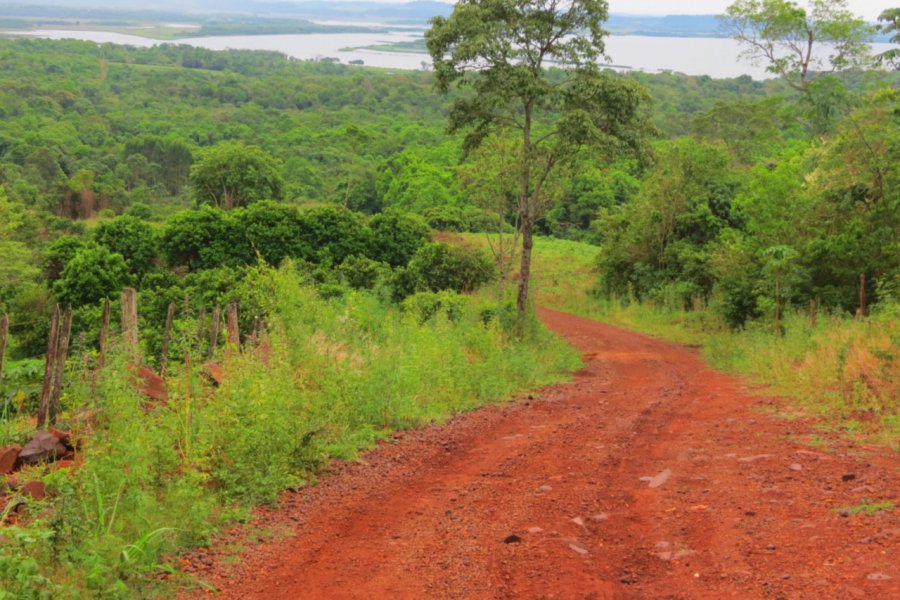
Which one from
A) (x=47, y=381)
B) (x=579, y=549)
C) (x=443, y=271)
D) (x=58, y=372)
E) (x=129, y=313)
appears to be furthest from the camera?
(x=443, y=271)

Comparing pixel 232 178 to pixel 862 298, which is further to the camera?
pixel 232 178

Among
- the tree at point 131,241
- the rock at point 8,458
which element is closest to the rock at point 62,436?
the rock at point 8,458

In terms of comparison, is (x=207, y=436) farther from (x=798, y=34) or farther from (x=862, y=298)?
(x=798, y=34)

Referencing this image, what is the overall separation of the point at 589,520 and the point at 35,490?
407 cm

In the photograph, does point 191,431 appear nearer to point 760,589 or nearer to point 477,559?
point 477,559

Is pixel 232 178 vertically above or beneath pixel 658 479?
beneath

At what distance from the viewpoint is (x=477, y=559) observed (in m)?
6.03

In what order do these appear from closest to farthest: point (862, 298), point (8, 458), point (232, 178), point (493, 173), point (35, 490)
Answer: point (35, 490)
point (8, 458)
point (862, 298)
point (493, 173)
point (232, 178)

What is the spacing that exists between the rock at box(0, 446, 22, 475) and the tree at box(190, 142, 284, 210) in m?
42.2

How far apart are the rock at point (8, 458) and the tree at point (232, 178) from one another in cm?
4217

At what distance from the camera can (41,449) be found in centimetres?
756

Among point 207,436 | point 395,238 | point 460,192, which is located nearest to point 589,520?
point 207,436

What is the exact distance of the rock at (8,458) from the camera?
735 centimetres

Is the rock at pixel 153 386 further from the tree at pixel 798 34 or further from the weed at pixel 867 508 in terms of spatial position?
the tree at pixel 798 34
